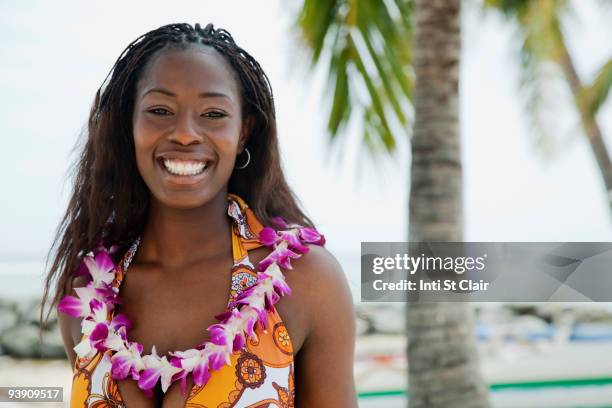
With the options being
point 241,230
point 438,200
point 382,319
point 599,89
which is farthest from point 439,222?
point 599,89

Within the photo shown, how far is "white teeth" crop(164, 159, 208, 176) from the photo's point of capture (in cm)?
147

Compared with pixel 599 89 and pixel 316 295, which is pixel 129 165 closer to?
pixel 316 295

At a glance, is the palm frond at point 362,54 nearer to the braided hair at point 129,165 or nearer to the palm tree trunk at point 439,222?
the palm tree trunk at point 439,222

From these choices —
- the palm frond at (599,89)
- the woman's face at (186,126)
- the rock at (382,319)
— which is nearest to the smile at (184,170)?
the woman's face at (186,126)

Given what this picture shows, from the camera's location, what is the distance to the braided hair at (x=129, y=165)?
5.26 ft

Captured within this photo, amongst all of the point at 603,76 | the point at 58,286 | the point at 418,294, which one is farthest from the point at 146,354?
the point at 603,76

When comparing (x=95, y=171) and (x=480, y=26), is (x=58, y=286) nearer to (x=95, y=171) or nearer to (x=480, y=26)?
(x=95, y=171)

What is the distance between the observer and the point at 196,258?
1637 mm

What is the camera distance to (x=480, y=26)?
1082cm

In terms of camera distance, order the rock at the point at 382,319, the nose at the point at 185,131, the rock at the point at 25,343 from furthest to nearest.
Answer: the rock at the point at 382,319 → the rock at the point at 25,343 → the nose at the point at 185,131

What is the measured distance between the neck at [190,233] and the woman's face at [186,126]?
0.08 metres

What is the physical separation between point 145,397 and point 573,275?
3.63m

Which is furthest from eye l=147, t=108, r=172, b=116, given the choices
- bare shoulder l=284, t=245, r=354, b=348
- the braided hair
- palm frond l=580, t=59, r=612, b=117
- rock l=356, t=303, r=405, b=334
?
palm frond l=580, t=59, r=612, b=117

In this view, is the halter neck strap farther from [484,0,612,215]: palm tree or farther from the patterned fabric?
[484,0,612,215]: palm tree
